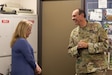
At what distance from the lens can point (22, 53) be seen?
10.2 ft

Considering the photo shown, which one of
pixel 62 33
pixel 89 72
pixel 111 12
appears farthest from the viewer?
pixel 62 33

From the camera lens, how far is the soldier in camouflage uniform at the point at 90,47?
3336mm

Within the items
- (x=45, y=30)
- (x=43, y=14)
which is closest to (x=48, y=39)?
(x=45, y=30)

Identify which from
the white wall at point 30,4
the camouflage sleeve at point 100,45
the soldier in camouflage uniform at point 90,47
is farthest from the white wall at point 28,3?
the camouflage sleeve at point 100,45

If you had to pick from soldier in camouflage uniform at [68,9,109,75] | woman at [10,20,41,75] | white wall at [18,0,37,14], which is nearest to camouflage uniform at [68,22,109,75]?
soldier in camouflage uniform at [68,9,109,75]

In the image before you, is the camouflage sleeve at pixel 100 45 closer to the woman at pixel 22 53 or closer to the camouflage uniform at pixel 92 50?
the camouflage uniform at pixel 92 50

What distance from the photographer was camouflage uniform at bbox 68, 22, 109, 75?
10.9ft

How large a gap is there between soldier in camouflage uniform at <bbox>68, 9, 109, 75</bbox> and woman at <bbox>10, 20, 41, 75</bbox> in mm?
652

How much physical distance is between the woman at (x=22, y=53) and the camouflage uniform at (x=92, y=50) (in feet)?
2.15

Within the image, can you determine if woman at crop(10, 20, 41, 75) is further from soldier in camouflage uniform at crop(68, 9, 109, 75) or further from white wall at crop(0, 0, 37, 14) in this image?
white wall at crop(0, 0, 37, 14)

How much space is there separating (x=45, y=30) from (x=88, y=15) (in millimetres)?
911

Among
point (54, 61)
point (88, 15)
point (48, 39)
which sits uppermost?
point (88, 15)

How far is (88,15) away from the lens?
423cm

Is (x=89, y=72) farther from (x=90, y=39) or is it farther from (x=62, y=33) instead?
(x=62, y=33)
